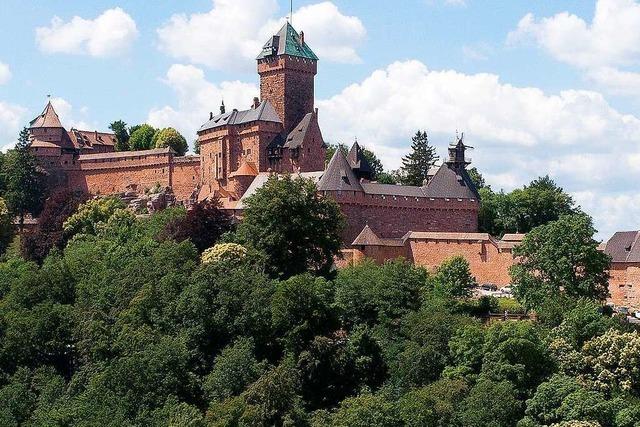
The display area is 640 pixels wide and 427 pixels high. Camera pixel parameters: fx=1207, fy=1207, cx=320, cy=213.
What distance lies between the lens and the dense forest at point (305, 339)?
40.7 m

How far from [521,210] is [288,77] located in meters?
16.6

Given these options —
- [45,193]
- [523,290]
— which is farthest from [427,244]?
[45,193]

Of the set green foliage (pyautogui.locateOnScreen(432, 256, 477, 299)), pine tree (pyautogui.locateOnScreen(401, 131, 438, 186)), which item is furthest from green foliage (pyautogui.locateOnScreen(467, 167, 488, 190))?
green foliage (pyautogui.locateOnScreen(432, 256, 477, 299))

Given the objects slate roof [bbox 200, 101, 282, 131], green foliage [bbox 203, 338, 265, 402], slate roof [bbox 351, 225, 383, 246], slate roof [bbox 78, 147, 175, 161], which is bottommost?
green foliage [bbox 203, 338, 265, 402]

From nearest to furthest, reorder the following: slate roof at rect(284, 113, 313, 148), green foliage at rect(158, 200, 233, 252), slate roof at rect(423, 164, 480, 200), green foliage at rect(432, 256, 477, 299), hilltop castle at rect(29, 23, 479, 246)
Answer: green foliage at rect(432, 256, 477, 299) → green foliage at rect(158, 200, 233, 252) → hilltop castle at rect(29, 23, 479, 246) → slate roof at rect(423, 164, 480, 200) → slate roof at rect(284, 113, 313, 148)

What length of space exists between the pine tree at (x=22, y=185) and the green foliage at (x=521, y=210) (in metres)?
30.2

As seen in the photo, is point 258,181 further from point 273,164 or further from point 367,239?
point 367,239

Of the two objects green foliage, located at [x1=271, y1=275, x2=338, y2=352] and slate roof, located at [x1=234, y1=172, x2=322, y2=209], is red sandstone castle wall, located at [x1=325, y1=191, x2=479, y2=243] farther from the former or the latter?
green foliage, located at [x1=271, y1=275, x2=338, y2=352]

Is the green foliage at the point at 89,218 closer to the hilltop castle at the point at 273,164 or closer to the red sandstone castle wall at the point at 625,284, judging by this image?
the hilltop castle at the point at 273,164

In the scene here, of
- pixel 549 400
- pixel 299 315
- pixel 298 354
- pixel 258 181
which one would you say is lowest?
pixel 549 400

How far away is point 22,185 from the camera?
81.7m

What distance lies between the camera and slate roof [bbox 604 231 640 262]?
5509 centimetres

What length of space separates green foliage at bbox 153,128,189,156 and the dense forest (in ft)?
131

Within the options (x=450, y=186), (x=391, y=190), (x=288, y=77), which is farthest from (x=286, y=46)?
(x=450, y=186)
